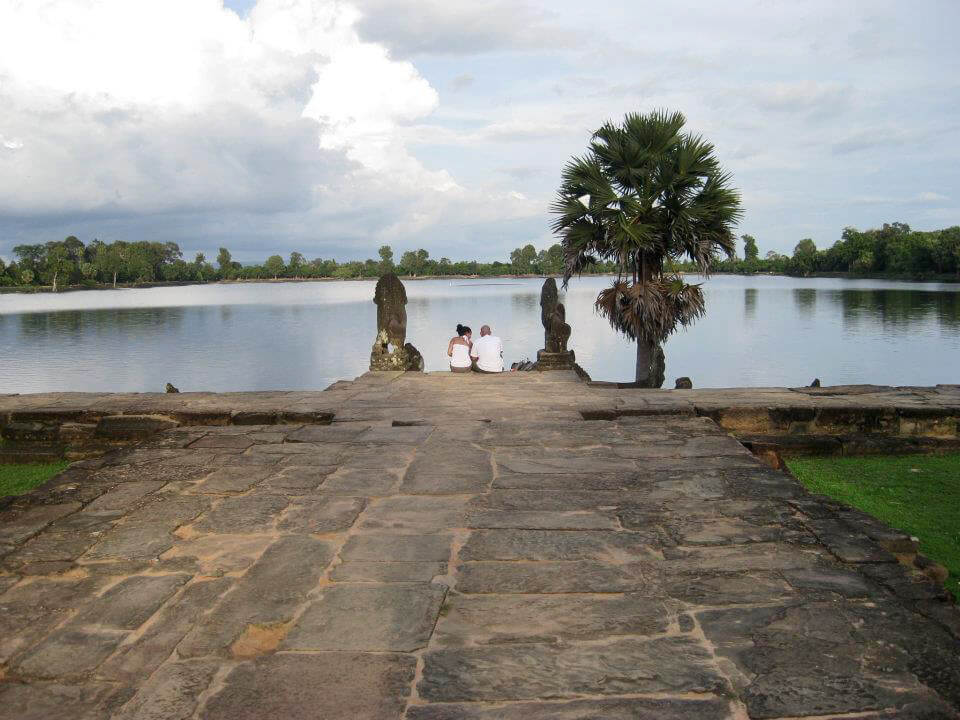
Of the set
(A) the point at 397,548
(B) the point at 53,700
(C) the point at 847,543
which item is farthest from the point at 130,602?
(C) the point at 847,543

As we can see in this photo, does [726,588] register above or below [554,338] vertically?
below

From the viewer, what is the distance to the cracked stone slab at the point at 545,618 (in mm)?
2334

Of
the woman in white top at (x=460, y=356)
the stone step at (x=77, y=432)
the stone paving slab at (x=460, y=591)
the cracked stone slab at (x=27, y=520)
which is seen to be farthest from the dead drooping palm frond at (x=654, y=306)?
the cracked stone slab at (x=27, y=520)

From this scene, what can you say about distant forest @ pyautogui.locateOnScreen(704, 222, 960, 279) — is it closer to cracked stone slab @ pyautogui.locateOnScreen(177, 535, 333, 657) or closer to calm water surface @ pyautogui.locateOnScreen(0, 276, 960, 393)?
calm water surface @ pyautogui.locateOnScreen(0, 276, 960, 393)

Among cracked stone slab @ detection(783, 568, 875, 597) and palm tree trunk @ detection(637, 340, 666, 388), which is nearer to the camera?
cracked stone slab @ detection(783, 568, 875, 597)

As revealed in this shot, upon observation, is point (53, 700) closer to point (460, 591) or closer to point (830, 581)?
point (460, 591)

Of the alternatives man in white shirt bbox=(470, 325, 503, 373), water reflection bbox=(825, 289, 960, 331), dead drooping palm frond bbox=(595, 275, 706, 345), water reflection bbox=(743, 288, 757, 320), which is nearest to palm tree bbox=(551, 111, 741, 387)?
dead drooping palm frond bbox=(595, 275, 706, 345)

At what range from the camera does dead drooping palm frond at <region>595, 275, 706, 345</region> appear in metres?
14.5

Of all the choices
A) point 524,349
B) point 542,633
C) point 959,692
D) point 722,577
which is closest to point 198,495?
point 542,633

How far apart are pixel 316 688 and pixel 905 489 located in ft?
16.3

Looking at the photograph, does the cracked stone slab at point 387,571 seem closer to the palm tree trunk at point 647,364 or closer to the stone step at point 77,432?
the stone step at point 77,432

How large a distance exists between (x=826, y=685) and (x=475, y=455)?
2.81m

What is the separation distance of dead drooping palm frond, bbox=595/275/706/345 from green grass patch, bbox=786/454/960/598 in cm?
860

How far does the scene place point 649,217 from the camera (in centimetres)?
1468
